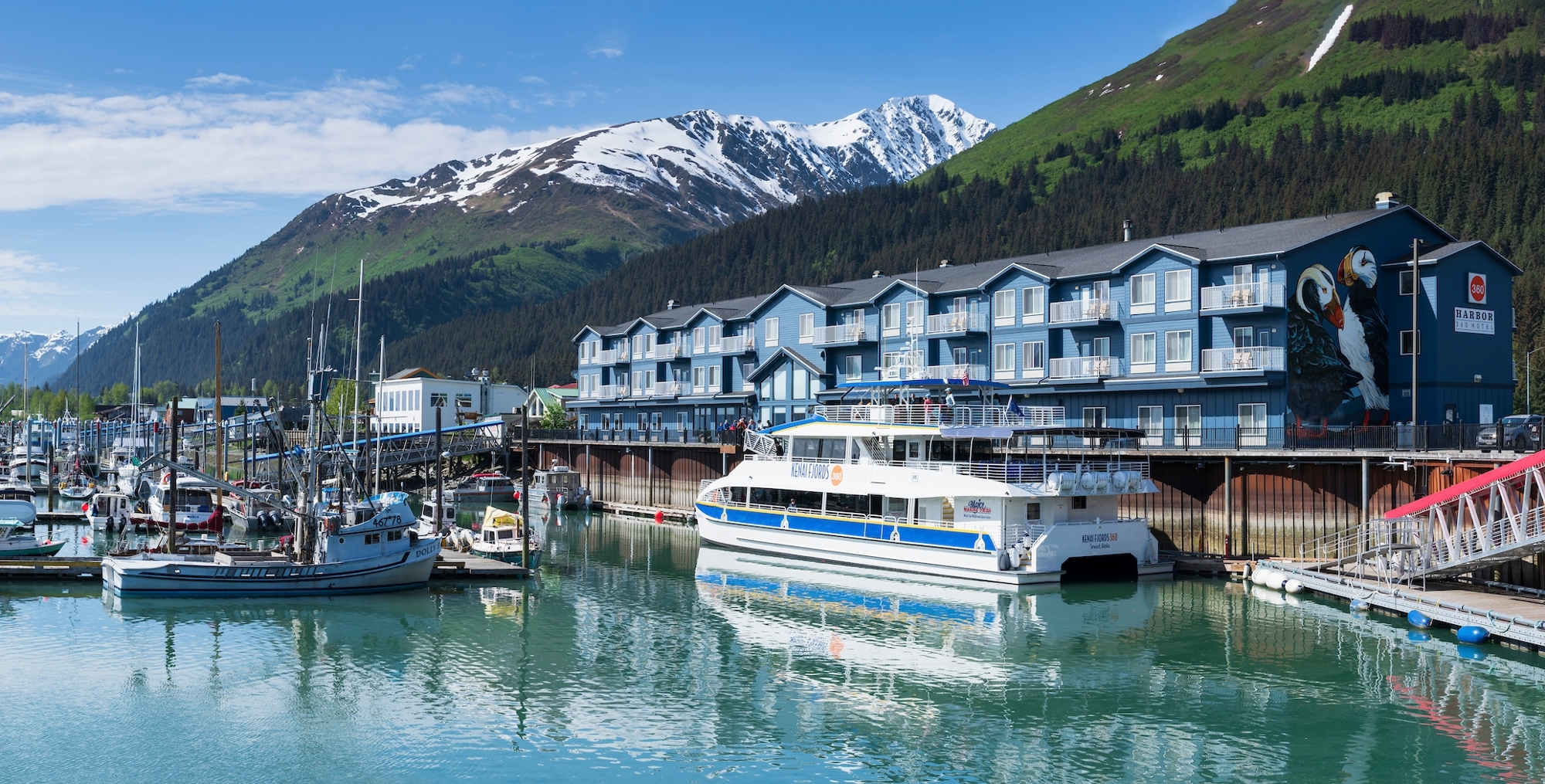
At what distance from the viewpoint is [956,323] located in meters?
68.1

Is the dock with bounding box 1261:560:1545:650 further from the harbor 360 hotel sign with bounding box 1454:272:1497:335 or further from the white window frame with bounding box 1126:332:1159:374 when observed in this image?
the harbor 360 hotel sign with bounding box 1454:272:1497:335

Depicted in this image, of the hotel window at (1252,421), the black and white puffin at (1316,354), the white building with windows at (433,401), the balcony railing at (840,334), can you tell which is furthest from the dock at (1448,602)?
the white building with windows at (433,401)

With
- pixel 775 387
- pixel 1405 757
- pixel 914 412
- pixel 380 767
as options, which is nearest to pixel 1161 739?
pixel 1405 757

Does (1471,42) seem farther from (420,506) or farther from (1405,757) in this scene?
(1405,757)

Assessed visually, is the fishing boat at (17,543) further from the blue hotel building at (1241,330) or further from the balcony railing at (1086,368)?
the balcony railing at (1086,368)

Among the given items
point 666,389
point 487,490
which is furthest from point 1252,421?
point 487,490

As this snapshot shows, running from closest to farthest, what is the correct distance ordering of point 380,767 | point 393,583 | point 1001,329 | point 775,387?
point 380,767 < point 393,583 < point 1001,329 < point 775,387

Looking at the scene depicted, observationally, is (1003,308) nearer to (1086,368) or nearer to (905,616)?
(1086,368)

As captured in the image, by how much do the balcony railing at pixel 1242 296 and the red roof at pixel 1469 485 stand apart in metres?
14.9

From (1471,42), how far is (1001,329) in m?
167

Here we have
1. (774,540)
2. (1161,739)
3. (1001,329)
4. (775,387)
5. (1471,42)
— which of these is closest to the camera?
(1161,739)

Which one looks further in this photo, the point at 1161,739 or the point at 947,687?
the point at 947,687

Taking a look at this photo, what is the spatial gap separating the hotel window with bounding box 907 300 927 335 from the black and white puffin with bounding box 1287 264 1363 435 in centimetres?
2248

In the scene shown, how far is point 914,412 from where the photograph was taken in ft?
167
